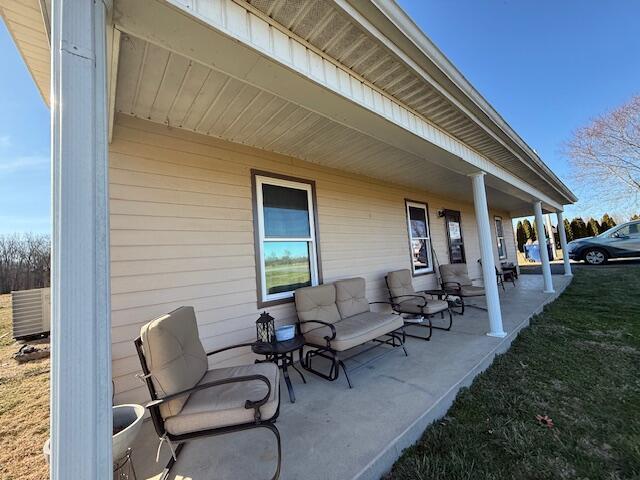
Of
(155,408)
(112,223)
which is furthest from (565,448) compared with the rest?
(112,223)

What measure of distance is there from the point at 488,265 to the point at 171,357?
4186 mm

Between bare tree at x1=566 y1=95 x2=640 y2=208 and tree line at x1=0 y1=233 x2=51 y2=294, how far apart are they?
2281cm

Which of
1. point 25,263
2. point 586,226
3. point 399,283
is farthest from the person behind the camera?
point 586,226

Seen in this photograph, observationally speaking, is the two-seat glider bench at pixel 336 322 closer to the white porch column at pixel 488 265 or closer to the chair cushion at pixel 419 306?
the chair cushion at pixel 419 306

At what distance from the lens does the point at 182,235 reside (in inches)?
108

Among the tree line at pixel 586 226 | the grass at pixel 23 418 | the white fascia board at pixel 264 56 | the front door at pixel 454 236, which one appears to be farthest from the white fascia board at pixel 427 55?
the tree line at pixel 586 226

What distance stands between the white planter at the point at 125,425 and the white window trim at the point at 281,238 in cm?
161

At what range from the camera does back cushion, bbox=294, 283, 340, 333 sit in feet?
10.9

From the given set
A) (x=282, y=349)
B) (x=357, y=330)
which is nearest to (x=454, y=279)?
(x=357, y=330)

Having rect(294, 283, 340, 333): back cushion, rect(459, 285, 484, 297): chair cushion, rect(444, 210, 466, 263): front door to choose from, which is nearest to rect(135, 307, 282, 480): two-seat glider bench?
rect(294, 283, 340, 333): back cushion

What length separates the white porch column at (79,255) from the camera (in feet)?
2.80

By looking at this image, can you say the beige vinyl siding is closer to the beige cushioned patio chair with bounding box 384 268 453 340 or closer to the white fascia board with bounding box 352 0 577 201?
the beige cushioned patio chair with bounding box 384 268 453 340

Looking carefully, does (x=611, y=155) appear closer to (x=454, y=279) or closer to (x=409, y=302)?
(x=454, y=279)

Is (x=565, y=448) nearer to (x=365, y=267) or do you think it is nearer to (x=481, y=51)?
(x=365, y=267)
